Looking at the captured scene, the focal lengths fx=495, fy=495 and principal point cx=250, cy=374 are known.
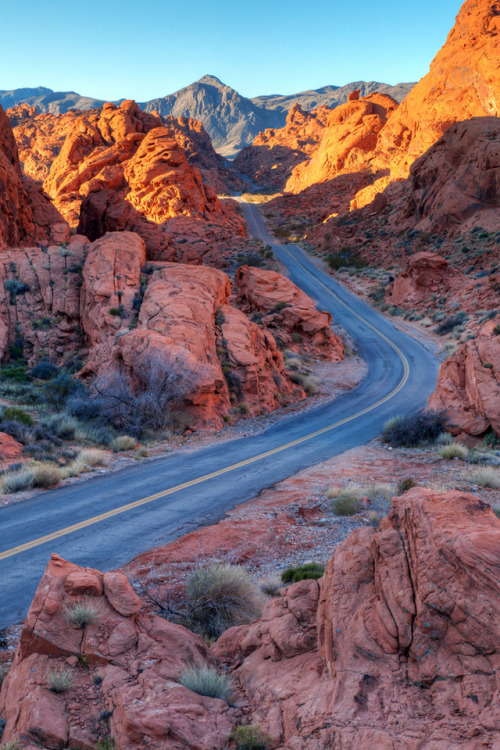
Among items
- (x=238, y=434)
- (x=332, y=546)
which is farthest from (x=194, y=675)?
(x=238, y=434)

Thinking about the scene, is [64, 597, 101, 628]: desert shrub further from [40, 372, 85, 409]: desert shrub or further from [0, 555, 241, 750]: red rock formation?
[40, 372, 85, 409]: desert shrub

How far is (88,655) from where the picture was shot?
441cm

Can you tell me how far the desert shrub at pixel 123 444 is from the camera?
613 inches

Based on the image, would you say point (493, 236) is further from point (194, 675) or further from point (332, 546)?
point (194, 675)

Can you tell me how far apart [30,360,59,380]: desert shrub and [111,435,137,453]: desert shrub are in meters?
8.94

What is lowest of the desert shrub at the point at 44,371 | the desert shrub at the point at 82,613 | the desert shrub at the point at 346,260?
the desert shrub at the point at 82,613

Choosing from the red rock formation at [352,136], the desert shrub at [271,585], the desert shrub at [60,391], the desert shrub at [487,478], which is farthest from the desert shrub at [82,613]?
the red rock formation at [352,136]

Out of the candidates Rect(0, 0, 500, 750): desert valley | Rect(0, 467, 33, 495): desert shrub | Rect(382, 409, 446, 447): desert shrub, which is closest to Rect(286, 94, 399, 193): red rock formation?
Rect(0, 0, 500, 750): desert valley

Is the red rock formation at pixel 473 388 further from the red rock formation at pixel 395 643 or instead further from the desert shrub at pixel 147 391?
the red rock formation at pixel 395 643

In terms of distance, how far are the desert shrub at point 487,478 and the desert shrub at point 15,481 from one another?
10436mm

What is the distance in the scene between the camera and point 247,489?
481 inches

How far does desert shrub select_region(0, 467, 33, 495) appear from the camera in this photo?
37.2ft

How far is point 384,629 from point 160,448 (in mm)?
13107

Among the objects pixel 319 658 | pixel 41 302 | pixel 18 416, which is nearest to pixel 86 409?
pixel 18 416
